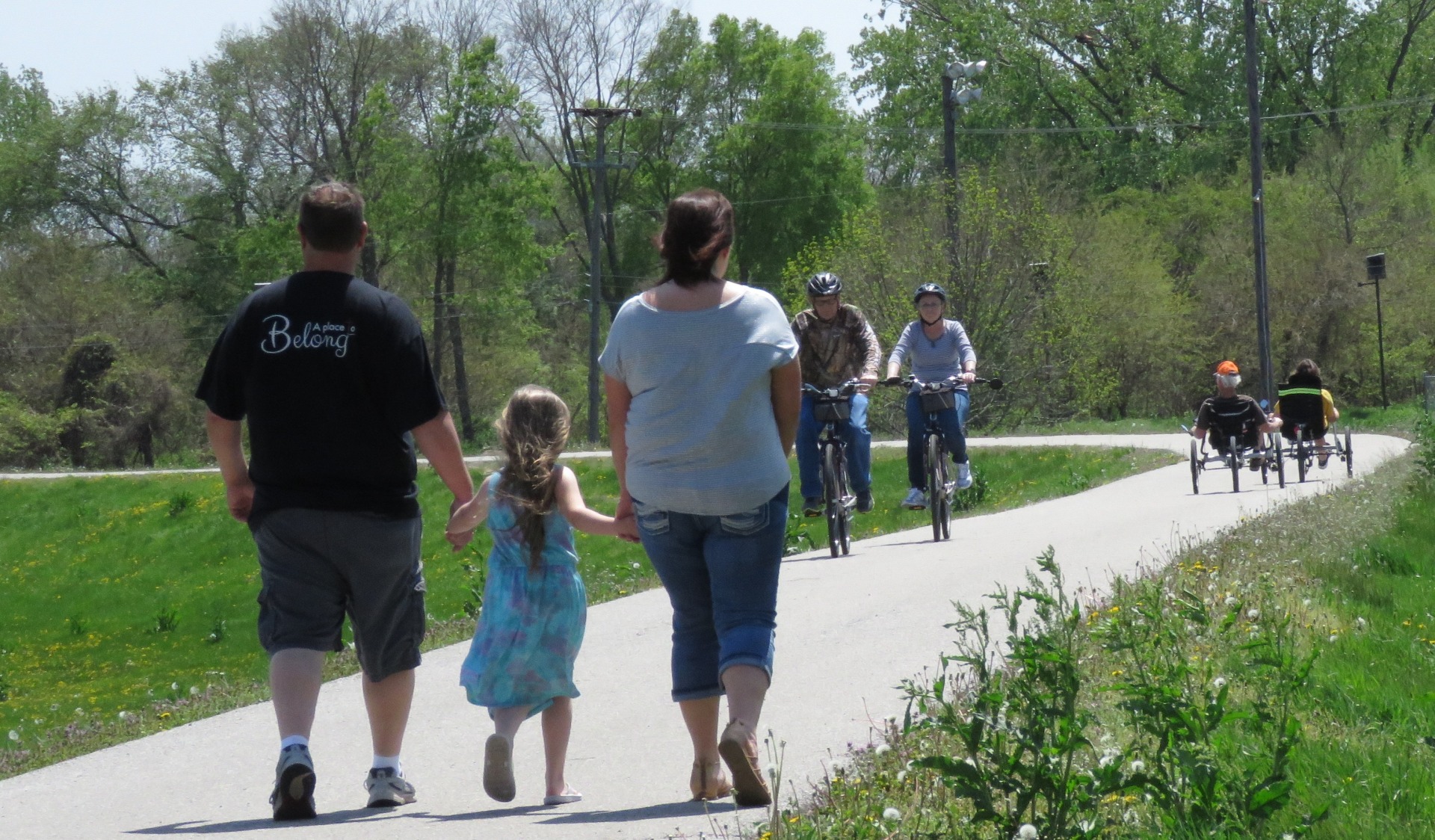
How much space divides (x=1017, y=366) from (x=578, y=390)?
29.7m

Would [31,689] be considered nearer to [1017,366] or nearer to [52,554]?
[52,554]

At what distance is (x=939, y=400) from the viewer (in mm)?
12516

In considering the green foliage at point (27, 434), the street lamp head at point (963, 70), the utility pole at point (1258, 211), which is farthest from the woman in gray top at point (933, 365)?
the green foliage at point (27, 434)

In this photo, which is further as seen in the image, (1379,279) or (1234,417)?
(1379,279)

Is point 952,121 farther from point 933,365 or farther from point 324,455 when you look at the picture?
point 324,455

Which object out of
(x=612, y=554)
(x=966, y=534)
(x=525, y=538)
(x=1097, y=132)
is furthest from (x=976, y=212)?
(x=525, y=538)

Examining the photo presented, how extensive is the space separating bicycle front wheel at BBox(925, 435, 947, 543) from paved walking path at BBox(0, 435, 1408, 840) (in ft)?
5.21

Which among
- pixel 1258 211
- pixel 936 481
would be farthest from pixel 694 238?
pixel 1258 211

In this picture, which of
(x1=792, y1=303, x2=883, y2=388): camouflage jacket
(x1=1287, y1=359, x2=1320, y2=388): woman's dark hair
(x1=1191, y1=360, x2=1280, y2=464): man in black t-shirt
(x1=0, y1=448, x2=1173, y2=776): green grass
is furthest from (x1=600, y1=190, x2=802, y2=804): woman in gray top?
(x1=1287, y1=359, x2=1320, y2=388): woman's dark hair

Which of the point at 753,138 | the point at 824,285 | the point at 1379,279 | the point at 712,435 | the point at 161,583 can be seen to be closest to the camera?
the point at 712,435

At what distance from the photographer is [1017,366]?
33938mm

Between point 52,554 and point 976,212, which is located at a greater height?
point 976,212

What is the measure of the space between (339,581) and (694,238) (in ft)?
5.12

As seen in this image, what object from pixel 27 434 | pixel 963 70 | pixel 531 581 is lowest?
pixel 27 434
